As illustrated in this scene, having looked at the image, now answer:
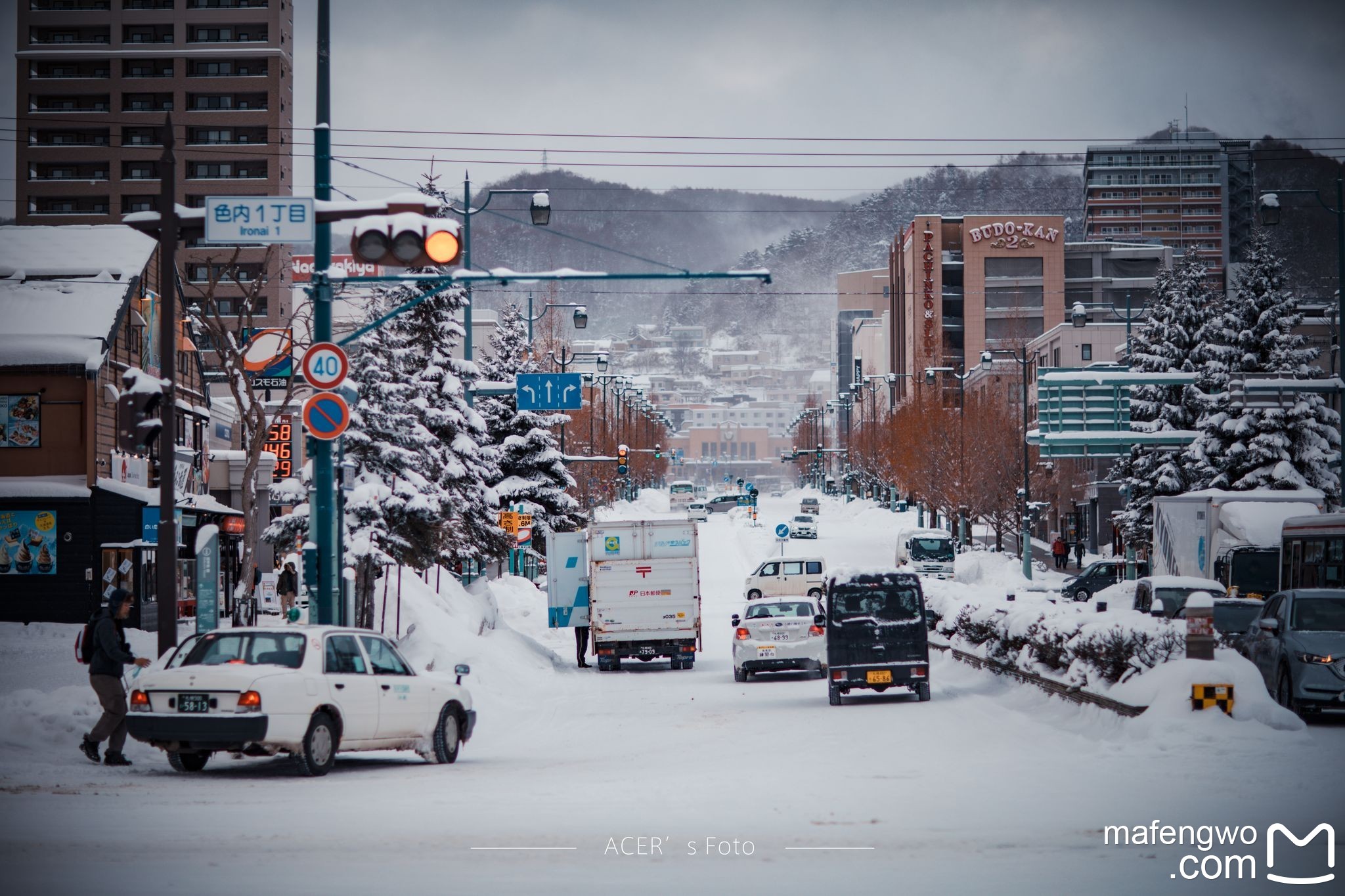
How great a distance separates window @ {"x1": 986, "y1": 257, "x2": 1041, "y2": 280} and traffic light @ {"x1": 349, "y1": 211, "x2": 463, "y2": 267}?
426 feet

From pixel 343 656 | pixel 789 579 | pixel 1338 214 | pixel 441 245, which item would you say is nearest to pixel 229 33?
pixel 789 579

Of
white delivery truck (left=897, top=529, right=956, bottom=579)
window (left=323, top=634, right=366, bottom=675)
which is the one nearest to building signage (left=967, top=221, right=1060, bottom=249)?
white delivery truck (left=897, top=529, right=956, bottom=579)

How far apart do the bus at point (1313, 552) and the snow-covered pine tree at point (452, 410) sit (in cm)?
1832

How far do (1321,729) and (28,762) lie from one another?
15158 mm

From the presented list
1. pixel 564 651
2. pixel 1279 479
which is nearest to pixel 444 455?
pixel 564 651

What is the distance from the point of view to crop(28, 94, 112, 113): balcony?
104 m

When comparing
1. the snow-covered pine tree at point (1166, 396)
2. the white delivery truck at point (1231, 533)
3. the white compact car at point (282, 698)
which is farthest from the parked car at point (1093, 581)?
the white compact car at point (282, 698)

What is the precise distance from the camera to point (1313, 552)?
3155 centimetres

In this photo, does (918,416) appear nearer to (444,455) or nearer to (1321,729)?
(444,455)

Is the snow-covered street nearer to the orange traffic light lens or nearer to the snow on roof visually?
the orange traffic light lens

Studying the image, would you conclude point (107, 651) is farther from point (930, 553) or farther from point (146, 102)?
point (146, 102)

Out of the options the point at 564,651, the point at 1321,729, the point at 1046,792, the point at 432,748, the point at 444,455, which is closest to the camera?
the point at 1046,792

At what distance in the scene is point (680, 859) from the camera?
10047mm

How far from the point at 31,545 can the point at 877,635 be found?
73.7 ft
